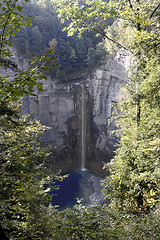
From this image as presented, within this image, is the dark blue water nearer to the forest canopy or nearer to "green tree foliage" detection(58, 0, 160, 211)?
"green tree foliage" detection(58, 0, 160, 211)

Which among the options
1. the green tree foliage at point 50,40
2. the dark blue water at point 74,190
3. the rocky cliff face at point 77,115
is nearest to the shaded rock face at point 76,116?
the rocky cliff face at point 77,115

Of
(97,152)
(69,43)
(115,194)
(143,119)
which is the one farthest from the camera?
(69,43)

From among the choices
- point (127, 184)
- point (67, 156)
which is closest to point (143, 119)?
point (127, 184)

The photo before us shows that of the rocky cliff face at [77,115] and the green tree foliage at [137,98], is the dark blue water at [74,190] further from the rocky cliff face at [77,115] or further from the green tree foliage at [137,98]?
the green tree foliage at [137,98]

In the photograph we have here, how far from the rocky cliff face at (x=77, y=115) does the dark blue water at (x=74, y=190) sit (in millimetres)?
1450

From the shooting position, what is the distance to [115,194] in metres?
5.70

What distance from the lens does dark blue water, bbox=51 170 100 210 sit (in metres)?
14.7

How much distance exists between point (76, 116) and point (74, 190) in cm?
761

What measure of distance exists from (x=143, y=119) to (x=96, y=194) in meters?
11.6

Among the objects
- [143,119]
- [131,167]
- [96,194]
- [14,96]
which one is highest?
[14,96]

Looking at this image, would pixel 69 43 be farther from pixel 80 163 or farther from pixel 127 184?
pixel 127 184

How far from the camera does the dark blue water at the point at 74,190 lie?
48.1ft

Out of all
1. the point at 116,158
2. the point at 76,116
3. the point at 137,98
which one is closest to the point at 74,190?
the point at 76,116

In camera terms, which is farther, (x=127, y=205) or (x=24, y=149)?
(x=127, y=205)
